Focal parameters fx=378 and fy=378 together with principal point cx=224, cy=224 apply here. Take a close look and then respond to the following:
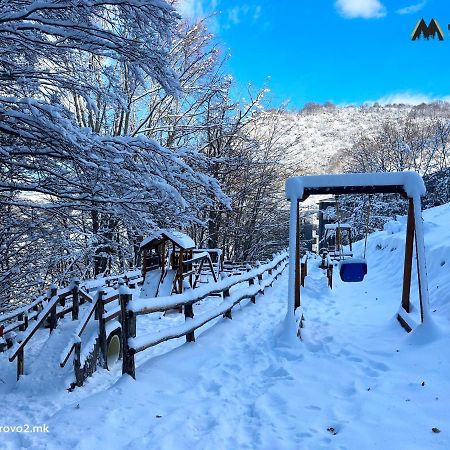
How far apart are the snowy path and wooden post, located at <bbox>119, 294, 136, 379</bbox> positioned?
12 centimetres

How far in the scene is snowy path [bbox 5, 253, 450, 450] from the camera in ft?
10.2

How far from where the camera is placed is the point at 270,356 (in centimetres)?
529

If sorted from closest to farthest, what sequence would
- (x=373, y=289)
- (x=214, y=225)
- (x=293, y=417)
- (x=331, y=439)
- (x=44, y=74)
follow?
(x=331, y=439) < (x=293, y=417) < (x=44, y=74) < (x=373, y=289) < (x=214, y=225)

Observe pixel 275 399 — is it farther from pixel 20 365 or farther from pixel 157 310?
pixel 20 365

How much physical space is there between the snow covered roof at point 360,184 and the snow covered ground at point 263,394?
83.4 inches

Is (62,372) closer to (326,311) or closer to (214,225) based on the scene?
(326,311)

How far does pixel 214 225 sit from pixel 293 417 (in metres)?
19.6

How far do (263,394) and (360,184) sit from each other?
11.8 ft

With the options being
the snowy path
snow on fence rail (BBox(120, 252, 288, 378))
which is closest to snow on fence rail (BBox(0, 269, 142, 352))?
snow on fence rail (BBox(120, 252, 288, 378))

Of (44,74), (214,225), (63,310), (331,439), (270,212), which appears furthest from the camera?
(270,212)

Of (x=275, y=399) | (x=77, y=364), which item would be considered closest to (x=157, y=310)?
(x=77, y=364)

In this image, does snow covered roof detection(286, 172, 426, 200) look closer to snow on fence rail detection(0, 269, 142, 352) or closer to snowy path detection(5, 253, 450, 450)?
snowy path detection(5, 253, 450, 450)

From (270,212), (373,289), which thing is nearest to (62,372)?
(373,289)

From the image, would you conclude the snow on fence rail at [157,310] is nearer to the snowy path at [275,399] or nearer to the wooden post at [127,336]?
the wooden post at [127,336]
